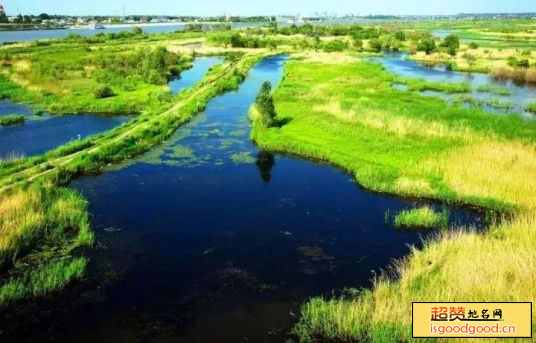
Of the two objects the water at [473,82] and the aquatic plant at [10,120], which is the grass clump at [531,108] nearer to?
the water at [473,82]

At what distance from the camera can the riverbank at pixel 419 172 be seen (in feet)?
49.0

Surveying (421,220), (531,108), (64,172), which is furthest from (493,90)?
(64,172)

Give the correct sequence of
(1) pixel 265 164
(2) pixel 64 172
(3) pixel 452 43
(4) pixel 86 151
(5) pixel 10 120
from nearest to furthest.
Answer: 1. (2) pixel 64 172
2. (4) pixel 86 151
3. (1) pixel 265 164
4. (5) pixel 10 120
5. (3) pixel 452 43

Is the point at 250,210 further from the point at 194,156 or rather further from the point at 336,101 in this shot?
the point at 336,101

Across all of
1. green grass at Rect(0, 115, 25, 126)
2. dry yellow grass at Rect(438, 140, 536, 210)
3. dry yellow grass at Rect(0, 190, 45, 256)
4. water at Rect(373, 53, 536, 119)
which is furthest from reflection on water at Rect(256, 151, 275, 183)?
water at Rect(373, 53, 536, 119)

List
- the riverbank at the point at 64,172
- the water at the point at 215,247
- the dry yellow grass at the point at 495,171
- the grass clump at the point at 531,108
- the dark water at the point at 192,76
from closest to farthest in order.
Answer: the water at the point at 215,247 < the riverbank at the point at 64,172 < the dry yellow grass at the point at 495,171 < the grass clump at the point at 531,108 < the dark water at the point at 192,76

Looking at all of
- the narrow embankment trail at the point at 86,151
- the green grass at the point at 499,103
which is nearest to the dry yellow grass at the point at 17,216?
the narrow embankment trail at the point at 86,151

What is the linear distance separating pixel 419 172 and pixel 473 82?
46.0 metres

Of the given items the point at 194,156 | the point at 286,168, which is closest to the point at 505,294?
the point at 286,168

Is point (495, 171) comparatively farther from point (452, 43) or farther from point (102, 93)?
point (452, 43)

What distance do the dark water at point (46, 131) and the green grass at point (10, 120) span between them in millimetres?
629

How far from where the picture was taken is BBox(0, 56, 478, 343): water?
49.8ft

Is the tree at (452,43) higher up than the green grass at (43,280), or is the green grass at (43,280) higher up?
the tree at (452,43)

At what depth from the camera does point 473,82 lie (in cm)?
6700
